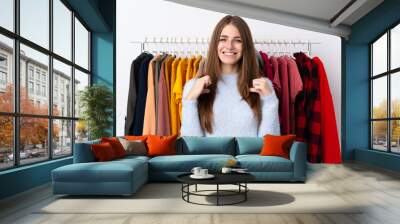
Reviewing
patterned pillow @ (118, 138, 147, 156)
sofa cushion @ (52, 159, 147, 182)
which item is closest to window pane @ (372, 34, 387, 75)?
patterned pillow @ (118, 138, 147, 156)

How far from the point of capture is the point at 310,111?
589 centimetres

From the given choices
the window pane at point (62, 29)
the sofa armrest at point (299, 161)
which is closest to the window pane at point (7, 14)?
the window pane at point (62, 29)

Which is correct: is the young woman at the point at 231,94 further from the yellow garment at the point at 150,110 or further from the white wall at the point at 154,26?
the white wall at the point at 154,26

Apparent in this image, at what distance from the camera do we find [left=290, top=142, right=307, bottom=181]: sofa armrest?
461 centimetres

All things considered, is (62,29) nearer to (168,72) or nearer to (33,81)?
(33,81)

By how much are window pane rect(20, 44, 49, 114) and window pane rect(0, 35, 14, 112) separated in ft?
0.79

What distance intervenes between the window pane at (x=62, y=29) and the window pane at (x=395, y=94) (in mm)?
4889

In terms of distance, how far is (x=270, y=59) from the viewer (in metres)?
5.81

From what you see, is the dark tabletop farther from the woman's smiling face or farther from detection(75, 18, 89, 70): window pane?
detection(75, 18, 89, 70): window pane

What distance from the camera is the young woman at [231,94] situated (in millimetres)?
4758

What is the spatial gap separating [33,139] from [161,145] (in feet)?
4.93

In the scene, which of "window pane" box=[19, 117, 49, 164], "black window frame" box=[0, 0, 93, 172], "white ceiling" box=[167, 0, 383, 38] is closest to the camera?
"black window frame" box=[0, 0, 93, 172]

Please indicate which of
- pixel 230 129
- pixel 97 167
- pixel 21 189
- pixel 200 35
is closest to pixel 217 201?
pixel 97 167

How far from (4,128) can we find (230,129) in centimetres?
251
